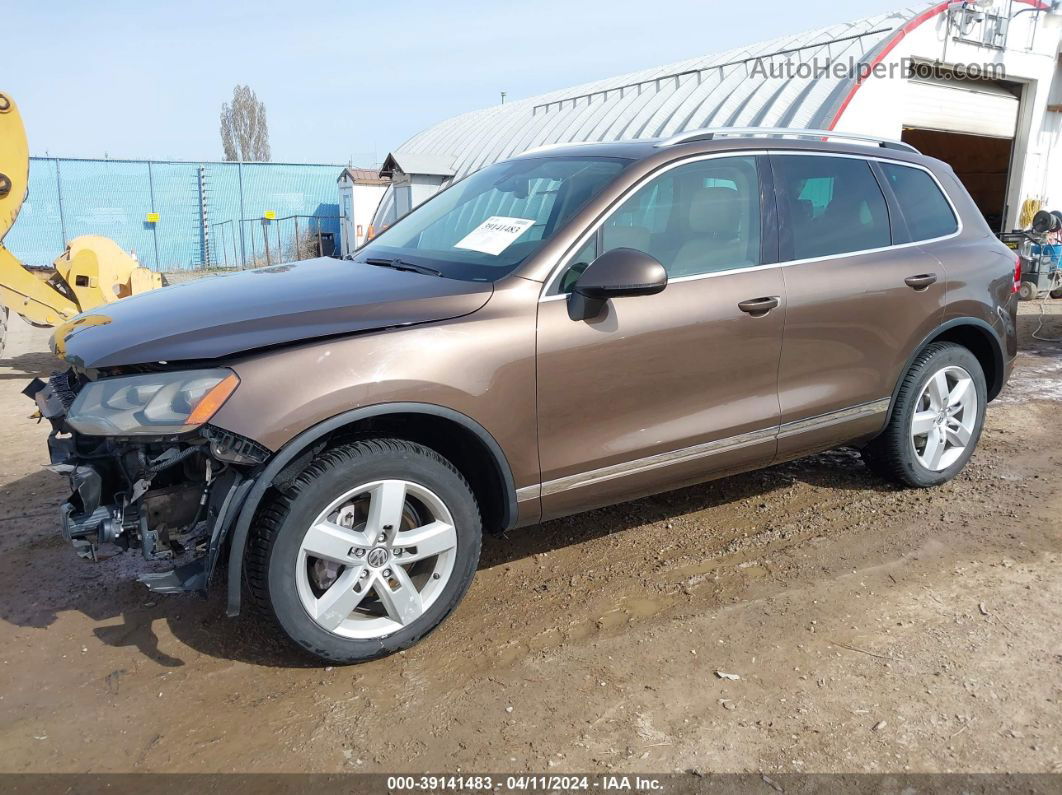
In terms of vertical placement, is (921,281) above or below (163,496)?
above

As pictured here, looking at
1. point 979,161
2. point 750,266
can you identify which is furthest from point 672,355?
point 979,161

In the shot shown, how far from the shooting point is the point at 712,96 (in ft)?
51.2

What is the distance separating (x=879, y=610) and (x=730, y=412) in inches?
40.8

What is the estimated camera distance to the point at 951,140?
60.8ft

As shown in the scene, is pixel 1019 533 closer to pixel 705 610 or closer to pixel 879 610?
pixel 879 610

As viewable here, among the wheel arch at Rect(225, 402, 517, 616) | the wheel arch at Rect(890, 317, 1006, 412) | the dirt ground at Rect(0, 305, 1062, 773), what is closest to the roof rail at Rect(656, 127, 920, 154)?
the wheel arch at Rect(890, 317, 1006, 412)

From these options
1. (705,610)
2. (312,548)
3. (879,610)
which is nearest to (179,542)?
(312,548)

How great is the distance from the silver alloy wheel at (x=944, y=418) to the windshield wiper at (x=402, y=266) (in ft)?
9.07

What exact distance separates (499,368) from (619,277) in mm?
572

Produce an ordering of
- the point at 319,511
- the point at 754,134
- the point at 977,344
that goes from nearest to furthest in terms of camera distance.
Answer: the point at 319,511
the point at 754,134
the point at 977,344

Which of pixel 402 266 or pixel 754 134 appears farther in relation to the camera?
pixel 754 134

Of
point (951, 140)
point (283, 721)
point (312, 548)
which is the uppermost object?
point (951, 140)

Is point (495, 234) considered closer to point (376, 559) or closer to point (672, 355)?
point (672, 355)

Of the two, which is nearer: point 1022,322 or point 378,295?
point 378,295
